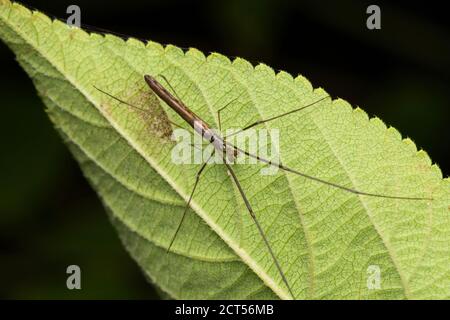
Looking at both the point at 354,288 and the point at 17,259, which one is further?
the point at 17,259

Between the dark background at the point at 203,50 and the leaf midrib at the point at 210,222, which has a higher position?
the dark background at the point at 203,50

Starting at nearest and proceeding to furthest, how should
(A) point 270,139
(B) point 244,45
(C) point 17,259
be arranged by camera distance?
1. (A) point 270,139
2. (C) point 17,259
3. (B) point 244,45

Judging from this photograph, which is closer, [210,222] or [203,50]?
[210,222]

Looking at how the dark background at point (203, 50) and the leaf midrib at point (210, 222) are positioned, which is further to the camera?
the dark background at point (203, 50)

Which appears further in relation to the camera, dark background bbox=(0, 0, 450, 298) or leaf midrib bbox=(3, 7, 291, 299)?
dark background bbox=(0, 0, 450, 298)

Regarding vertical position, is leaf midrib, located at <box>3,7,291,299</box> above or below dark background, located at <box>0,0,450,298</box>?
below

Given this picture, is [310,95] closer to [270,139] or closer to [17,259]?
[270,139]

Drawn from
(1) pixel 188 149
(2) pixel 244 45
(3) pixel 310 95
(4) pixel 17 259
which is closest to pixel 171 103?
(1) pixel 188 149

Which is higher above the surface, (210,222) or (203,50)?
(203,50)
